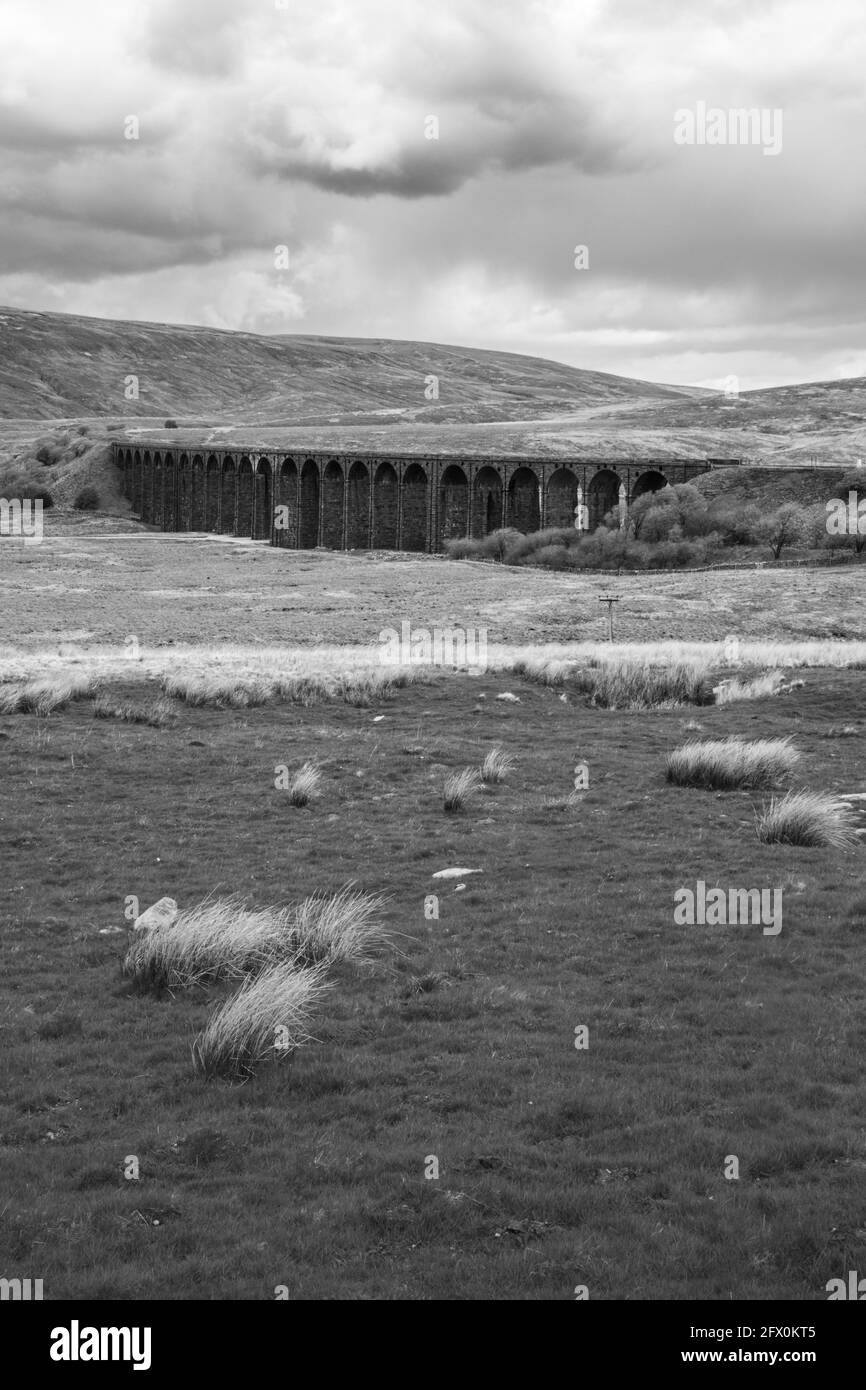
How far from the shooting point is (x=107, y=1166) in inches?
296

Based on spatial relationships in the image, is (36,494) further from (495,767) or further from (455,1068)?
(455,1068)

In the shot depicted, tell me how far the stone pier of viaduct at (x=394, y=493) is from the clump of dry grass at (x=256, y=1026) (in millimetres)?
77476

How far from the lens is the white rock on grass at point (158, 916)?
37.5ft

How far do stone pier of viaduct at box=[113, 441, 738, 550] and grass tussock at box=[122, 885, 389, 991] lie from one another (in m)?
75.8

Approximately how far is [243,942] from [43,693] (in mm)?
13173

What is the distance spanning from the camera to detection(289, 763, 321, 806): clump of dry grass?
16578mm

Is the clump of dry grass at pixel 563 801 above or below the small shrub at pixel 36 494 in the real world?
below

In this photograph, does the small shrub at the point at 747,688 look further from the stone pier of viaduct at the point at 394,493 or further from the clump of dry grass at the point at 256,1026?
the stone pier of viaduct at the point at 394,493

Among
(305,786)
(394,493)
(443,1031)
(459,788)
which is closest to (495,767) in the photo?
(459,788)

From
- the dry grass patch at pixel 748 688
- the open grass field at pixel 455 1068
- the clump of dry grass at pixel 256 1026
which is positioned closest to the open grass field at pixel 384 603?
the dry grass patch at pixel 748 688

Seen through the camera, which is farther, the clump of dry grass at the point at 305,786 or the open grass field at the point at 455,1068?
the clump of dry grass at the point at 305,786

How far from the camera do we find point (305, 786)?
1686cm
